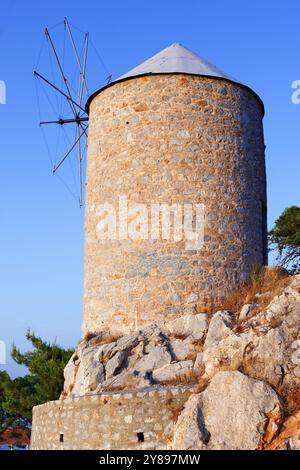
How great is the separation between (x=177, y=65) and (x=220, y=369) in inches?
265

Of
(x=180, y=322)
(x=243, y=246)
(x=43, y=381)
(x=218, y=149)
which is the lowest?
(x=43, y=381)

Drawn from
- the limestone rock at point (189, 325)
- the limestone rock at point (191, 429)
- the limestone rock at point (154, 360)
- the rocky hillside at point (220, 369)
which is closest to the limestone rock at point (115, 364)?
the rocky hillside at point (220, 369)

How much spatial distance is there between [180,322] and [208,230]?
1926mm

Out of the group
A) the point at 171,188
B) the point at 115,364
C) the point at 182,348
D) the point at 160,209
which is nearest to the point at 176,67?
the point at 171,188

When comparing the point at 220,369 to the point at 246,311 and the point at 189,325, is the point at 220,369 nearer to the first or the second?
the point at 246,311

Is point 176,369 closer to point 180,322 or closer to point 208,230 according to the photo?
point 180,322

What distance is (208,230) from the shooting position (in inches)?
504

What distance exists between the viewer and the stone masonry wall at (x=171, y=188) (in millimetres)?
12523

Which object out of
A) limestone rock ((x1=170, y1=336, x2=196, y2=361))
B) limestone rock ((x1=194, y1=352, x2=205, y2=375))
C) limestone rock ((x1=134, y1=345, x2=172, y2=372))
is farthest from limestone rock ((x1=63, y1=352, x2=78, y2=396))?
limestone rock ((x1=194, y1=352, x2=205, y2=375))

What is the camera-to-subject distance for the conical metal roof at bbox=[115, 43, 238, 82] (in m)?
13.4

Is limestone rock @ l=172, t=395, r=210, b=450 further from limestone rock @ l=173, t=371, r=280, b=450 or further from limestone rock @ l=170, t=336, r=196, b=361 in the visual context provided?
limestone rock @ l=170, t=336, r=196, b=361

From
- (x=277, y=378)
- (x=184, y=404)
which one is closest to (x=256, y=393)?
(x=277, y=378)

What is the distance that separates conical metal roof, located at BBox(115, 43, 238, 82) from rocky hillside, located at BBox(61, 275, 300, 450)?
4.78 m

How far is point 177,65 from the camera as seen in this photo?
1361 centimetres
